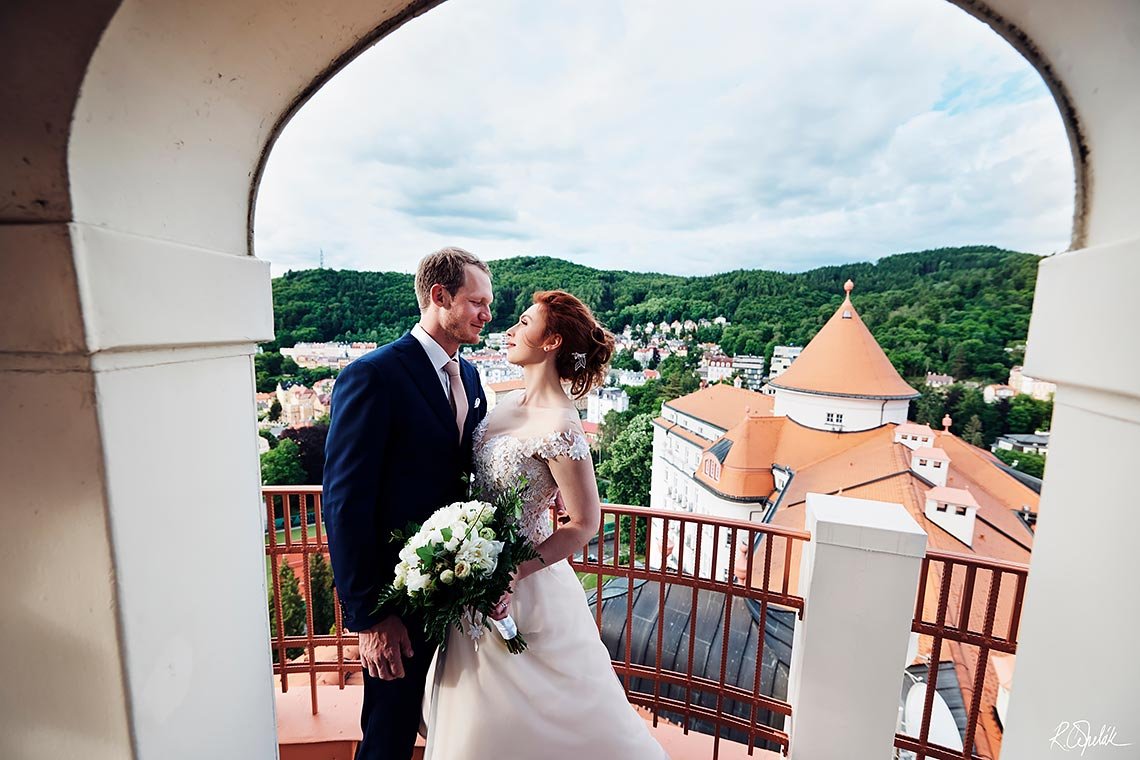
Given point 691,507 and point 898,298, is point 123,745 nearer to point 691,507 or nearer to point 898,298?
point 691,507

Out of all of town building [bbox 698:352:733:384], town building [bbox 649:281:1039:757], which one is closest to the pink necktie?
town building [bbox 649:281:1039:757]

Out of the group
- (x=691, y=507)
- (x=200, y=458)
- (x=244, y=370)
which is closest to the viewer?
(x=200, y=458)

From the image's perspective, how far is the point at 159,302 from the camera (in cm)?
93

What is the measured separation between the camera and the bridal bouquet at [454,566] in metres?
1.22

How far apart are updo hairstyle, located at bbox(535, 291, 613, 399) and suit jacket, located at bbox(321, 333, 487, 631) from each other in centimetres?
43

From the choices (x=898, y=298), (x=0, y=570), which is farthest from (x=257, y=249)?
(x=898, y=298)

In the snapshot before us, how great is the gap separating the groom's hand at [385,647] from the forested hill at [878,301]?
31.4 ft

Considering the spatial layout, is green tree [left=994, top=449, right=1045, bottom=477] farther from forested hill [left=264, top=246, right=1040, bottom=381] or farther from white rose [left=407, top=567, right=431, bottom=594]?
white rose [left=407, top=567, right=431, bottom=594]

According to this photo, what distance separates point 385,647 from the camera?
1450mm

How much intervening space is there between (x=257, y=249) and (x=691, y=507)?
1092 inches

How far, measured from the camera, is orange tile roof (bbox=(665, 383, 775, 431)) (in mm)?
28828

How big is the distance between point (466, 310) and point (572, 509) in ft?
2.45

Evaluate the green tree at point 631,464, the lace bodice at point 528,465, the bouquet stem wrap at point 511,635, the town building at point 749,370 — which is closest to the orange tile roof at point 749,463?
the town building at point 749,370

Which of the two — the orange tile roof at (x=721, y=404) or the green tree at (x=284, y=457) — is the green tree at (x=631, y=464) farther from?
the green tree at (x=284, y=457)
